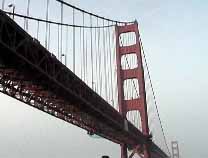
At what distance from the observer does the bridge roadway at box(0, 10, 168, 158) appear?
18364 mm

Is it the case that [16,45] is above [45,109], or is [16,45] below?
above

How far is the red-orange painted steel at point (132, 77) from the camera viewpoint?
1825 inches

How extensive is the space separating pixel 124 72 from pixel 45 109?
22492 millimetres

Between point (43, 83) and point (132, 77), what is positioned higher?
point (132, 77)

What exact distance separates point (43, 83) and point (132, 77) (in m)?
26.3

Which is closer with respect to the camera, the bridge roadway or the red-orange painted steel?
the bridge roadway

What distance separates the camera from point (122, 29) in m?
50.4

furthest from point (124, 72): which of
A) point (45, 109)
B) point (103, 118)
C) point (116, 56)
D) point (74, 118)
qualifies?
point (45, 109)

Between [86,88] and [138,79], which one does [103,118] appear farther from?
[138,79]

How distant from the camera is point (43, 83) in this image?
73.2 ft

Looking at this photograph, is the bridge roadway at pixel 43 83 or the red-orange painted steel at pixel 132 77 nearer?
the bridge roadway at pixel 43 83

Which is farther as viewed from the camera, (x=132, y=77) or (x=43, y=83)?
(x=132, y=77)

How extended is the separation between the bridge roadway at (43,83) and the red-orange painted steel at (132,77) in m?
10.2

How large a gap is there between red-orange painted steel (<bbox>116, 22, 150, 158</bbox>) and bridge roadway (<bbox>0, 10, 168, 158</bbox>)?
10.2 m
